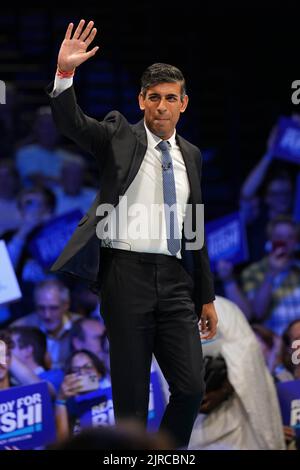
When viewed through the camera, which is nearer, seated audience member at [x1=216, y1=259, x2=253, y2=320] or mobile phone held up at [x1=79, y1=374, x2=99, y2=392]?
mobile phone held up at [x1=79, y1=374, x2=99, y2=392]

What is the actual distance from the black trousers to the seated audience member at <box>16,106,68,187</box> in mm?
2913

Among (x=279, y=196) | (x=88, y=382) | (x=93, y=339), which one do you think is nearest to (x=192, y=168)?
(x=88, y=382)

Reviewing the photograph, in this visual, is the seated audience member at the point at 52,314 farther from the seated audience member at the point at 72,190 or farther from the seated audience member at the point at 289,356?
the seated audience member at the point at 289,356

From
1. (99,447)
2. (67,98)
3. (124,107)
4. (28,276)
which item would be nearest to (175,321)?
(67,98)

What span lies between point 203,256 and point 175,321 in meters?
0.26

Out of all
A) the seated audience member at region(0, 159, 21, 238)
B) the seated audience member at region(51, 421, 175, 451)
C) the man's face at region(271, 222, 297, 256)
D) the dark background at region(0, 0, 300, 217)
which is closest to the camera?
the seated audience member at region(51, 421, 175, 451)

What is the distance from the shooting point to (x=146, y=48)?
20.3 feet

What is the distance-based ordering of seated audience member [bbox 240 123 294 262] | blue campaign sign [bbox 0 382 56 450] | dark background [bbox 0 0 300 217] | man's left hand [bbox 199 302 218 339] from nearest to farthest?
man's left hand [bbox 199 302 218 339] < blue campaign sign [bbox 0 382 56 450] < seated audience member [bbox 240 123 294 262] < dark background [bbox 0 0 300 217]

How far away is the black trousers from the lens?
267 centimetres

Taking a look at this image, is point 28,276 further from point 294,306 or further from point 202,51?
point 202,51

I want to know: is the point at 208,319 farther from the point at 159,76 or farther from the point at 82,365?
the point at 82,365

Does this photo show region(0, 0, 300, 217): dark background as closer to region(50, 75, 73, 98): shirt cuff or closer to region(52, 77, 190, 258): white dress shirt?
region(52, 77, 190, 258): white dress shirt

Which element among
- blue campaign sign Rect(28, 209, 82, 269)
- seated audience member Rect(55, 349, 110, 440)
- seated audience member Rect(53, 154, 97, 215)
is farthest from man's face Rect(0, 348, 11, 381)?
seated audience member Rect(53, 154, 97, 215)
